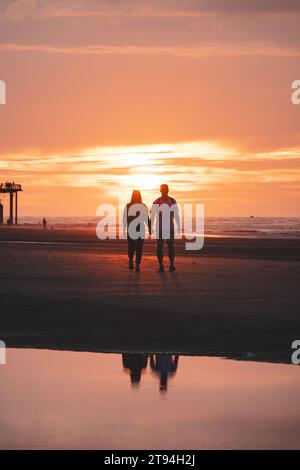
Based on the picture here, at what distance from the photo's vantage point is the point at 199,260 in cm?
3247

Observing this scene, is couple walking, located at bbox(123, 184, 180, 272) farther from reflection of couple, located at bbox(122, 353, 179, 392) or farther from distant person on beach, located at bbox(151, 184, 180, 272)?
reflection of couple, located at bbox(122, 353, 179, 392)

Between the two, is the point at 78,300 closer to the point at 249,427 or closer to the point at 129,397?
the point at 129,397

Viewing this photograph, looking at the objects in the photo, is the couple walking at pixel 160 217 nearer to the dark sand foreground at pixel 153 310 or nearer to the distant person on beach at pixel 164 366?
the dark sand foreground at pixel 153 310

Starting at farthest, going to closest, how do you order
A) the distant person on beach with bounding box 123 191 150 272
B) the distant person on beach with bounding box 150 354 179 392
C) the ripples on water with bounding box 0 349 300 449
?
the distant person on beach with bounding box 123 191 150 272, the distant person on beach with bounding box 150 354 179 392, the ripples on water with bounding box 0 349 300 449

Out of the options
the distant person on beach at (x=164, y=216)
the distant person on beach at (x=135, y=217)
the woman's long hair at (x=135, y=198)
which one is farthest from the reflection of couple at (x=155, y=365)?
the woman's long hair at (x=135, y=198)

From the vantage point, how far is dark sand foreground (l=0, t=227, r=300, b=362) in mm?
12297

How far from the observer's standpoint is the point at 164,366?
10.5 metres

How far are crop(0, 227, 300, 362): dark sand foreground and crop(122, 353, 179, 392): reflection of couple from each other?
55cm

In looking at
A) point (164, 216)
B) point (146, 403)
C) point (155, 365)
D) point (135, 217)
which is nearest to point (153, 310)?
point (155, 365)

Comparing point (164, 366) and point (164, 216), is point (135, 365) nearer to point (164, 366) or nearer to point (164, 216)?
point (164, 366)

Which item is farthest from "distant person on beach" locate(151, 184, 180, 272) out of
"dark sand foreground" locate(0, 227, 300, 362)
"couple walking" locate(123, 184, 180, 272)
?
"dark sand foreground" locate(0, 227, 300, 362)

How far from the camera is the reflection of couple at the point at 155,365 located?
31.5ft
